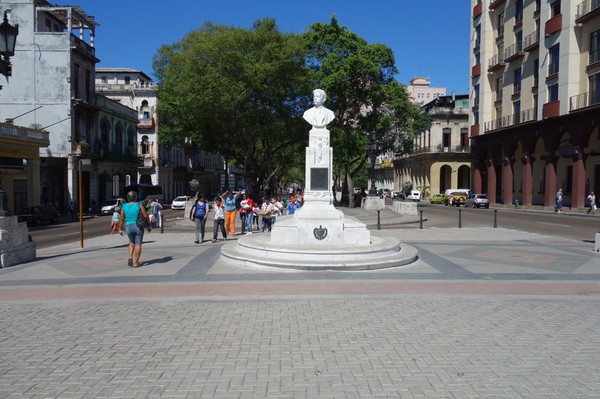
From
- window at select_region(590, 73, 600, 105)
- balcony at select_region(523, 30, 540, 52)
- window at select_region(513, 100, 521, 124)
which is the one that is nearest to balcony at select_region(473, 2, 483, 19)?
balcony at select_region(523, 30, 540, 52)

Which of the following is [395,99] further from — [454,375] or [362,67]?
[454,375]

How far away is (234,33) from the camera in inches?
1238

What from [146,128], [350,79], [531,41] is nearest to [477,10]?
[531,41]

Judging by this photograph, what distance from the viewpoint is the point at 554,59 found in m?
38.9

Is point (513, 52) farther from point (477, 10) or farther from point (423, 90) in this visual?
point (423, 90)

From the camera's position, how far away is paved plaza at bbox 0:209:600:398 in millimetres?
4629

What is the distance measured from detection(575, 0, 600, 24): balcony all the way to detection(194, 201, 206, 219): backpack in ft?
107

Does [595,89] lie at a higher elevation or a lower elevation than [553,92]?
lower

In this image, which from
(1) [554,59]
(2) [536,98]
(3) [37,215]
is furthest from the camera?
(2) [536,98]

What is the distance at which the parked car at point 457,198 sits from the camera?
173 ft

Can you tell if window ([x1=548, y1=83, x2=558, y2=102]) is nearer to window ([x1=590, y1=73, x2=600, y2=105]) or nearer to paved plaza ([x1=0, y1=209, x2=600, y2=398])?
window ([x1=590, y1=73, x2=600, y2=105])

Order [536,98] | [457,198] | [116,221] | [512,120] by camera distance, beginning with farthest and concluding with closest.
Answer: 1. [457,198]
2. [512,120]
3. [536,98]
4. [116,221]

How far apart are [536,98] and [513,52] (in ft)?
21.2

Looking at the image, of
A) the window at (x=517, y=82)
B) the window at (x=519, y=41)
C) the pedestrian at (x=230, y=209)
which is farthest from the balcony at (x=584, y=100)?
the pedestrian at (x=230, y=209)
